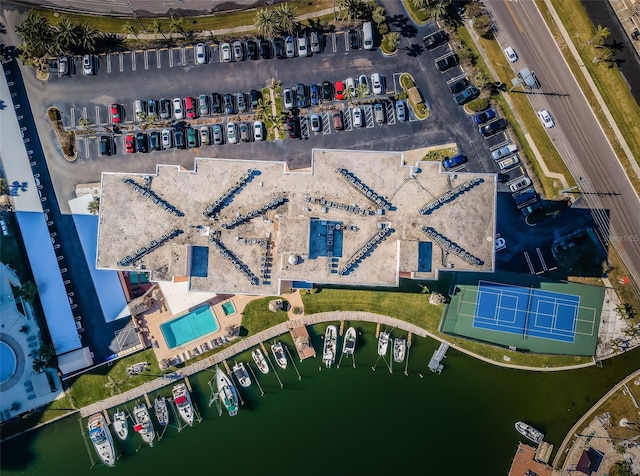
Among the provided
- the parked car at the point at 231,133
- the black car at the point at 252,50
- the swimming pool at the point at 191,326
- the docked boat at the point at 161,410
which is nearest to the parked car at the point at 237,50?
the black car at the point at 252,50

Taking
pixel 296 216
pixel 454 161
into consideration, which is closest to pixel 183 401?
pixel 296 216

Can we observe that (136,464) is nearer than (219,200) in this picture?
No

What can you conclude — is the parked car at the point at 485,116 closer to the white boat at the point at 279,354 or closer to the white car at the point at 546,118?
the white car at the point at 546,118

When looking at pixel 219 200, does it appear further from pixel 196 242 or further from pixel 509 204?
pixel 509 204

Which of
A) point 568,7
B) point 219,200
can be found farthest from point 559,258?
point 219,200

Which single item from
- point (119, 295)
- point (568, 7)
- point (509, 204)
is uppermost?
point (568, 7)

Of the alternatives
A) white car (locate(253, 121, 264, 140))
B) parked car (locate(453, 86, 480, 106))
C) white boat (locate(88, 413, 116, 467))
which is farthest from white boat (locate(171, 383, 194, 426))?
parked car (locate(453, 86, 480, 106))
